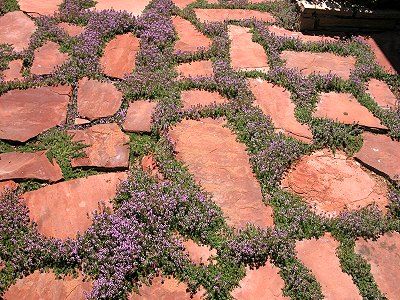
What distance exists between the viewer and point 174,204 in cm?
523

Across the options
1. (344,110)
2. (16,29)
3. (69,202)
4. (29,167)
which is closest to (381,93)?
(344,110)

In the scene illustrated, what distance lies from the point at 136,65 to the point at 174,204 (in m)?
3.17

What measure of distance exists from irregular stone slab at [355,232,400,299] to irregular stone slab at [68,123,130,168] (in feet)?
10.3

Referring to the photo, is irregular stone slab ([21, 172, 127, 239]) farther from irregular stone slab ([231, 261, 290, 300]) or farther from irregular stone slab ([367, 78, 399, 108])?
irregular stone slab ([367, 78, 399, 108])

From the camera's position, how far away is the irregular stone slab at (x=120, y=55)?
24.3ft

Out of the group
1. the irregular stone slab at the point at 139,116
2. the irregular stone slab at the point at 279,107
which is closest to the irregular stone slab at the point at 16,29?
the irregular stone slab at the point at 139,116

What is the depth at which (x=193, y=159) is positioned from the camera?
19.5 ft

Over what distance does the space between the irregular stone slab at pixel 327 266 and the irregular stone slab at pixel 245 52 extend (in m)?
3.44

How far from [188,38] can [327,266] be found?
500cm

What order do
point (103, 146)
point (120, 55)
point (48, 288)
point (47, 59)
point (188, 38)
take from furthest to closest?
1. point (188, 38)
2. point (120, 55)
3. point (47, 59)
4. point (103, 146)
5. point (48, 288)

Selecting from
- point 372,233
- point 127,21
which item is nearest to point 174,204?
point 372,233

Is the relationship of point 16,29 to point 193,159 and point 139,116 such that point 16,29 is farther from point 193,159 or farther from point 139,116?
point 193,159

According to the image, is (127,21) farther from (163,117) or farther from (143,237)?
(143,237)

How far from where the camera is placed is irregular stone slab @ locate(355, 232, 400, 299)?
15.6ft
